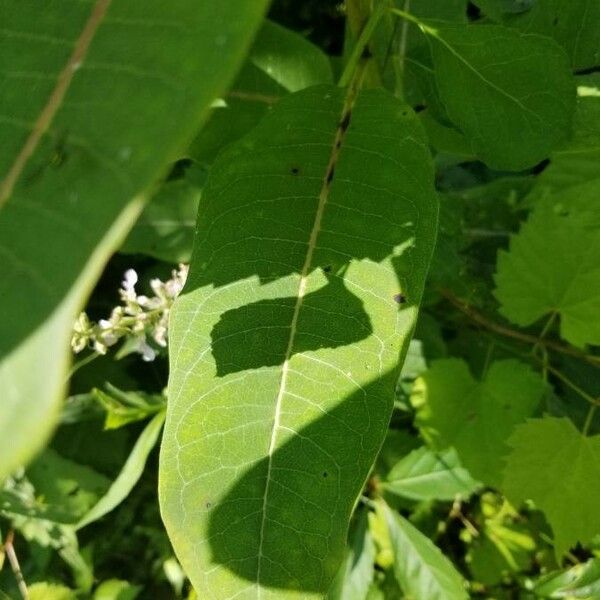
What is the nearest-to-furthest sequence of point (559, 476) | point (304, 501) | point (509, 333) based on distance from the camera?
point (304, 501) → point (559, 476) → point (509, 333)

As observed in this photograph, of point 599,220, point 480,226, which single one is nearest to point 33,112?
point 599,220

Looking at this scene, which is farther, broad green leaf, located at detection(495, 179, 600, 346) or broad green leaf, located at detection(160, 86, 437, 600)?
broad green leaf, located at detection(495, 179, 600, 346)

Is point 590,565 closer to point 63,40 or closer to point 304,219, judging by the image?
point 304,219

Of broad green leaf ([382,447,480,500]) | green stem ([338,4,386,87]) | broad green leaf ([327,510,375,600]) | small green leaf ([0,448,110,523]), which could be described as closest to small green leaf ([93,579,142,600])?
small green leaf ([0,448,110,523])

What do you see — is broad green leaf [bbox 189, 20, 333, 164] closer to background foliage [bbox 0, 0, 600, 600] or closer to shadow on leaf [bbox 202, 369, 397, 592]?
background foliage [bbox 0, 0, 600, 600]

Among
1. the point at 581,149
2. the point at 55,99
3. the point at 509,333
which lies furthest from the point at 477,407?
the point at 55,99

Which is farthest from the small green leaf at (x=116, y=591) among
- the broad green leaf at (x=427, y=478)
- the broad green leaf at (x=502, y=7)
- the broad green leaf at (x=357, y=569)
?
the broad green leaf at (x=502, y=7)

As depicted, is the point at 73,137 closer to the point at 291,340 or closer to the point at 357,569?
the point at 291,340

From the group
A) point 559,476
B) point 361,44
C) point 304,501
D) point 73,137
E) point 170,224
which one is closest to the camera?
point 73,137
